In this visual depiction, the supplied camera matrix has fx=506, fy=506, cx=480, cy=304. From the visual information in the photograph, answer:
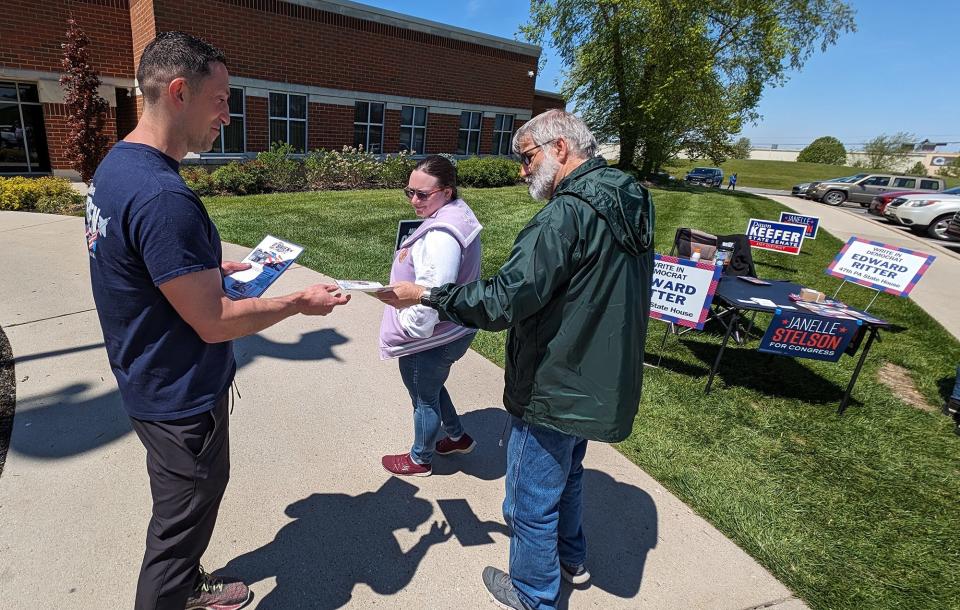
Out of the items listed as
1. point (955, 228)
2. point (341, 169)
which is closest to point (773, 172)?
point (955, 228)

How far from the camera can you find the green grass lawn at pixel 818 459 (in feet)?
8.77

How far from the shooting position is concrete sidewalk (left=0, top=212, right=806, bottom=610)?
7.60ft

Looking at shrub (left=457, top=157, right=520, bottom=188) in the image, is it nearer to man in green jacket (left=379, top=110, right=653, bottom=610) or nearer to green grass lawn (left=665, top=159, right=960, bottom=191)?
man in green jacket (left=379, top=110, right=653, bottom=610)

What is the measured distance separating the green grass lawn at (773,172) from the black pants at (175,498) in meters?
45.6

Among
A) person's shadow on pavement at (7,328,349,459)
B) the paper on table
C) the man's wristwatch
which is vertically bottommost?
person's shadow on pavement at (7,328,349,459)

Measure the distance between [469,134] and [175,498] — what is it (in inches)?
837

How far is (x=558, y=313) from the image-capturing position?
1813 mm

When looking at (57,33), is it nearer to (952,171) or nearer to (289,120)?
(289,120)

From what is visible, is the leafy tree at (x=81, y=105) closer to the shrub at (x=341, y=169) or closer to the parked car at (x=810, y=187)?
the shrub at (x=341, y=169)

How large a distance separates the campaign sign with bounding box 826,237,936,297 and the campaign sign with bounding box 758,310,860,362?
177cm

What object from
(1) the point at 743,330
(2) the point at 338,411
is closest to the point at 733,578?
(2) the point at 338,411

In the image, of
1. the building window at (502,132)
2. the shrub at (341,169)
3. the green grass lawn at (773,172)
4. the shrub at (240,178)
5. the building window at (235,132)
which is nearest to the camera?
the shrub at (240,178)

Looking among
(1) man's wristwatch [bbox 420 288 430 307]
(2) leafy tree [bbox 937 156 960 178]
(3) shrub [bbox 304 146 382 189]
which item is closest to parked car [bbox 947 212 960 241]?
(3) shrub [bbox 304 146 382 189]

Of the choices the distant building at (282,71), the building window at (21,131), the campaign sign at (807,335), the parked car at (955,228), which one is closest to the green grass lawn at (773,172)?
the distant building at (282,71)
